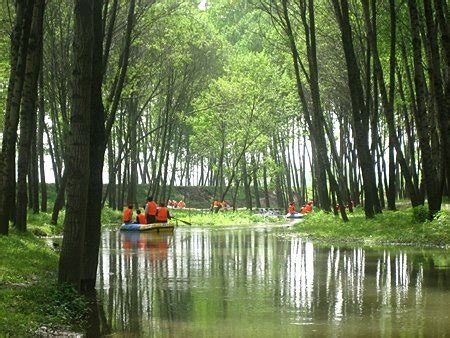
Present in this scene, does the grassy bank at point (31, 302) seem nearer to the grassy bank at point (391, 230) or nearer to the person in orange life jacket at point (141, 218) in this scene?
the grassy bank at point (391, 230)

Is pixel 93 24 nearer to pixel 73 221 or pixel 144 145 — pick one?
pixel 73 221

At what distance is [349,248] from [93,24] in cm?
1230

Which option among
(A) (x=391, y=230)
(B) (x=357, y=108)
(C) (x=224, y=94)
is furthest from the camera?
(C) (x=224, y=94)

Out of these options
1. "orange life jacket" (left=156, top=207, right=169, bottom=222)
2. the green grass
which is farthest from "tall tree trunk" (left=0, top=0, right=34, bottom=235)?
the green grass

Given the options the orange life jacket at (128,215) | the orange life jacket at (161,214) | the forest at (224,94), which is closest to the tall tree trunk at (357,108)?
the forest at (224,94)

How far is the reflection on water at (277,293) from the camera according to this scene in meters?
8.94

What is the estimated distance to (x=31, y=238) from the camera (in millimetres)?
19469

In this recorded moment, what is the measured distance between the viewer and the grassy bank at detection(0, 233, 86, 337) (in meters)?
8.17

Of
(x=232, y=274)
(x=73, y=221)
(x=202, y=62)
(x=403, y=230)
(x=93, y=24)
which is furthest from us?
(x=202, y=62)

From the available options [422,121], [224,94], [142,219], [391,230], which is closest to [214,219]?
[224,94]

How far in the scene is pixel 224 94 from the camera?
5506 centimetres

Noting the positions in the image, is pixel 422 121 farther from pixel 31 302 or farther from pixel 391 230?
pixel 31 302

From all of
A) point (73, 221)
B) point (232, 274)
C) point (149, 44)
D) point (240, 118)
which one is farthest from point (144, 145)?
point (73, 221)

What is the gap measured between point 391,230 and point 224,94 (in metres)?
32.7
